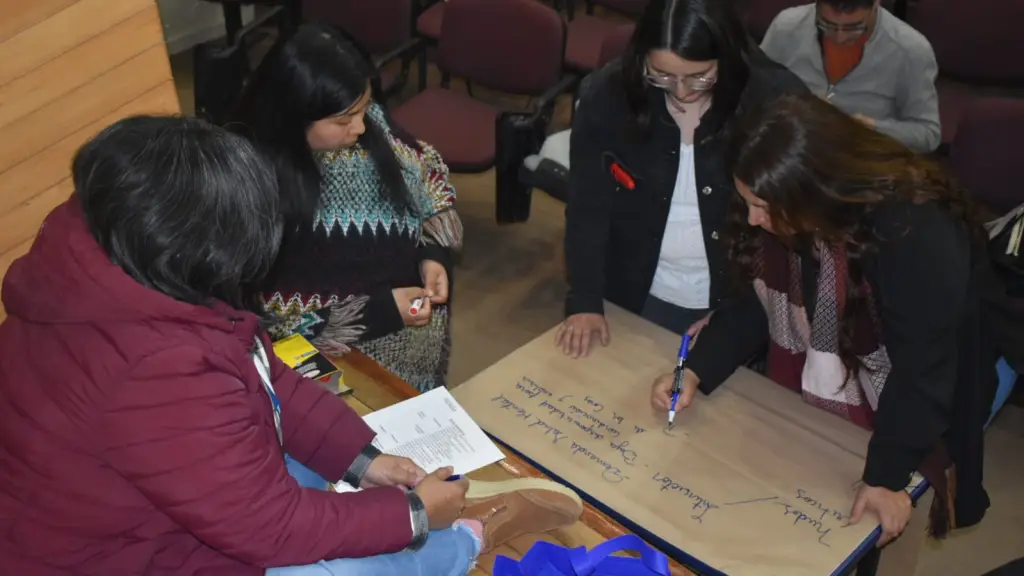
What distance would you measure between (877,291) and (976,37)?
92.0 inches

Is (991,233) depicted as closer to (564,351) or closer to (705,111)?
(705,111)

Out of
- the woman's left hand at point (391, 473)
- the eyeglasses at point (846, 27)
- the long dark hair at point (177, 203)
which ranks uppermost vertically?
the long dark hair at point (177, 203)

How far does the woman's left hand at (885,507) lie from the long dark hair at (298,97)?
3.99 feet

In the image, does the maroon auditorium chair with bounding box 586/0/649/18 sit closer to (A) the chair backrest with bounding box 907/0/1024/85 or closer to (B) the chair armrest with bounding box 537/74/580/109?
(B) the chair armrest with bounding box 537/74/580/109

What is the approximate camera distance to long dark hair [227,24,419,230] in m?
1.75

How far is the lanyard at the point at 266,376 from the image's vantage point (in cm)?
137

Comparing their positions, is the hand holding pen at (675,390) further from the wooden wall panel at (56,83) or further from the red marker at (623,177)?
the wooden wall panel at (56,83)

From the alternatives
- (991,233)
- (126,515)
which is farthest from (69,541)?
(991,233)

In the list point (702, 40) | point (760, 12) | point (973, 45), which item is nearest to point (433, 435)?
point (702, 40)

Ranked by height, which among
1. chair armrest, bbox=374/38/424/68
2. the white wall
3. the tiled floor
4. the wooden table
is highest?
the wooden table

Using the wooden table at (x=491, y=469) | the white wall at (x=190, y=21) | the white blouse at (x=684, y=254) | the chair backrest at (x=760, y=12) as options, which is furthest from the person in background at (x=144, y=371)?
the white wall at (x=190, y=21)

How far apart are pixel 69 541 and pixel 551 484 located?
2.54 ft

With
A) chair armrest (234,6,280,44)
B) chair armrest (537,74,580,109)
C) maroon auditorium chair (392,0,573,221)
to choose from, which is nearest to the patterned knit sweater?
maroon auditorium chair (392,0,573,221)

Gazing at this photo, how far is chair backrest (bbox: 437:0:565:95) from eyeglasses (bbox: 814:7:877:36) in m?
1.07
